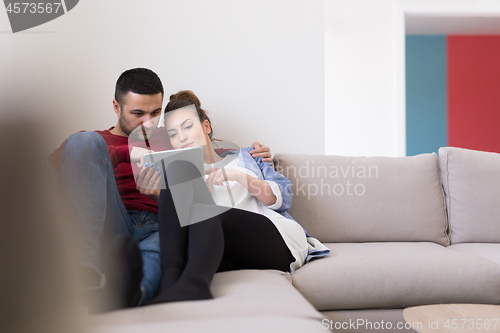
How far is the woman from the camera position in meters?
0.83

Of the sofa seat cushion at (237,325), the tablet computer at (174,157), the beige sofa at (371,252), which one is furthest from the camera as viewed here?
the tablet computer at (174,157)

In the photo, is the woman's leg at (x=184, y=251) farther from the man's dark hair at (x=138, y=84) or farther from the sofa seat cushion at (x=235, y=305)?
the man's dark hair at (x=138, y=84)

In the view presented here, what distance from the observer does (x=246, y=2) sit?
78.7 inches

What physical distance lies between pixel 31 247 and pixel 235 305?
550mm

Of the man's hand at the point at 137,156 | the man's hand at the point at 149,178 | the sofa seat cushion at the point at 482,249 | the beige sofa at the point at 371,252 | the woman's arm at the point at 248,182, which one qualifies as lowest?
the sofa seat cushion at the point at 482,249

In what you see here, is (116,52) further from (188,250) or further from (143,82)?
(188,250)

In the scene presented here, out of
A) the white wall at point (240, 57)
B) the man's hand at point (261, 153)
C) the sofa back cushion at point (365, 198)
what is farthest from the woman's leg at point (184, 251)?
the white wall at point (240, 57)

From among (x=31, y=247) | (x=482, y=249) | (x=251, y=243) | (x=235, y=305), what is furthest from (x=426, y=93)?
(x=31, y=247)

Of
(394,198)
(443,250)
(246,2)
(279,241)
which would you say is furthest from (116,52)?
(443,250)

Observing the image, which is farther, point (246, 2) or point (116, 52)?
point (246, 2)

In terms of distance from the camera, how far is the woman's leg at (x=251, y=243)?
1.09m

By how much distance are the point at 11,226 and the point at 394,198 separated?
5.48ft

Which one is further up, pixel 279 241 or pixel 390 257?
pixel 279 241

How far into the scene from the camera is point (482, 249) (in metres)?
1.48
